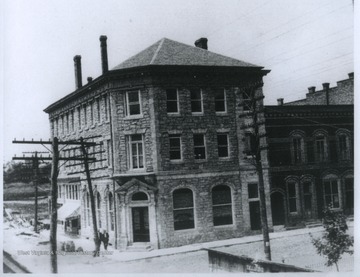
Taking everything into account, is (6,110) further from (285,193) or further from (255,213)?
(285,193)

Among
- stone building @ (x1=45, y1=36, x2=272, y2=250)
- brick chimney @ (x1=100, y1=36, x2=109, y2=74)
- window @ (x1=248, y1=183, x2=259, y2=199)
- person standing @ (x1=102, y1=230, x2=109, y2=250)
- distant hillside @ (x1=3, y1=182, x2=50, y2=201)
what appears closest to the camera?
distant hillside @ (x1=3, y1=182, x2=50, y2=201)

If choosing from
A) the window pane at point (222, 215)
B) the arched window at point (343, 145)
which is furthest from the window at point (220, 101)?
the arched window at point (343, 145)

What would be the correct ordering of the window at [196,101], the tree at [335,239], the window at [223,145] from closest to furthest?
the tree at [335,239] → the window at [196,101] → the window at [223,145]

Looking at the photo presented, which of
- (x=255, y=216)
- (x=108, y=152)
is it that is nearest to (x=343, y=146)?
(x=255, y=216)

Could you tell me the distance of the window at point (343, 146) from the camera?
15.5 meters

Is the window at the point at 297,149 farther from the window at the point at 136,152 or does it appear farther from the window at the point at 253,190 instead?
the window at the point at 136,152

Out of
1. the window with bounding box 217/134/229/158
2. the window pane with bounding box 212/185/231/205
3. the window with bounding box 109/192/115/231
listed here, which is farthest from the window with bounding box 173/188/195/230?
the window with bounding box 109/192/115/231

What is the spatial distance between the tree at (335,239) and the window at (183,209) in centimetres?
568

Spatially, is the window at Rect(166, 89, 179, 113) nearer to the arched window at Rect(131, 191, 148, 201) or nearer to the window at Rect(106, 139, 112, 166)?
the window at Rect(106, 139, 112, 166)

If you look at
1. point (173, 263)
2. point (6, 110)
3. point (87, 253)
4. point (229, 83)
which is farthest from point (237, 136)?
point (6, 110)

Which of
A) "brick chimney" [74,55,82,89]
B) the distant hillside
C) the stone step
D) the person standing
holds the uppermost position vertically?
"brick chimney" [74,55,82,89]

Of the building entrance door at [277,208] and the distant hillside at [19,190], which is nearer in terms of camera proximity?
the distant hillside at [19,190]

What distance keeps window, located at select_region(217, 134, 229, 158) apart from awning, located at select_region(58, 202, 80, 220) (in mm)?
6786

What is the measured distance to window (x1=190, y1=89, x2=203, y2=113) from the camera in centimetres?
1755
